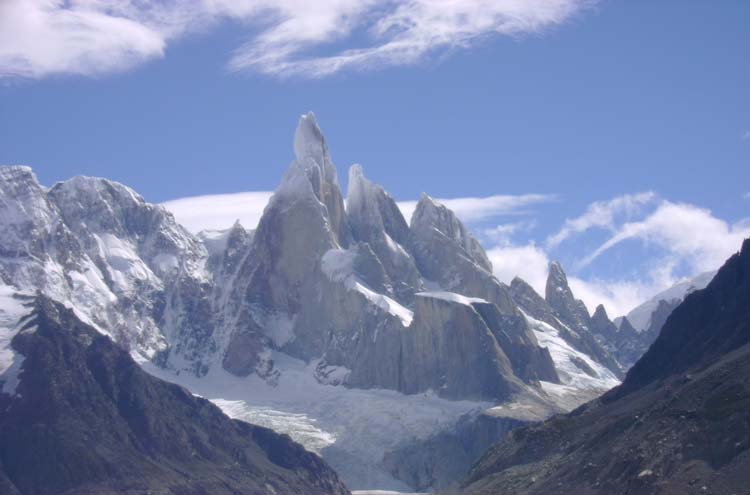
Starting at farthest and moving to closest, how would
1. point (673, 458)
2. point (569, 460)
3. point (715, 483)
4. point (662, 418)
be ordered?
point (569, 460)
point (662, 418)
point (673, 458)
point (715, 483)

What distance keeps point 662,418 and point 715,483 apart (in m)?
25.7

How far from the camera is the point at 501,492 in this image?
7682 inches

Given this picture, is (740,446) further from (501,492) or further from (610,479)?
(501,492)

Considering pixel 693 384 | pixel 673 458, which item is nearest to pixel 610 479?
pixel 673 458

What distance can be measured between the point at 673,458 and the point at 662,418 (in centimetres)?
1460

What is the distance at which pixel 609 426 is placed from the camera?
632ft

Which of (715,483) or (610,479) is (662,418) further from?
(715,483)

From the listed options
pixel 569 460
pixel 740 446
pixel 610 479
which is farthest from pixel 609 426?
pixel 740 446

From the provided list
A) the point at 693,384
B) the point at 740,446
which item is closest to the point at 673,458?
the point at 740,446

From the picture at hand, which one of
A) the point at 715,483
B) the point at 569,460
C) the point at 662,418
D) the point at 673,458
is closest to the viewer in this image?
the point at 715,483

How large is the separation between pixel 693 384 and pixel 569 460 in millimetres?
19059

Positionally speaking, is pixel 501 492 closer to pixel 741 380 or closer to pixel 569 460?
pixel 569 460

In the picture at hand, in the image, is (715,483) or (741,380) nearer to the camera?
(715,483)

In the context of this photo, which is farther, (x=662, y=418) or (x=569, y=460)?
(x=569, y=460)
